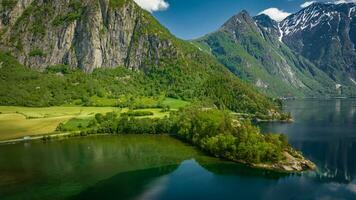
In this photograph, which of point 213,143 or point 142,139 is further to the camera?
point 142,139

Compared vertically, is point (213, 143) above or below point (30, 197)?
above

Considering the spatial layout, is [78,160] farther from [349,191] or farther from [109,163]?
[349,191]

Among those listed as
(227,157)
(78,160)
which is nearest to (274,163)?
(227,157)

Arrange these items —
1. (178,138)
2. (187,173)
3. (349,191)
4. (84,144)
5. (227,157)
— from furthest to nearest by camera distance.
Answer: (178,138) < (84,144) < (227,157) < (187,173) < (349,191)

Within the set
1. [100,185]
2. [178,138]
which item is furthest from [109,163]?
[178,138]

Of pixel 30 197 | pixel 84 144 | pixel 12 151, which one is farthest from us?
pixel 84 144

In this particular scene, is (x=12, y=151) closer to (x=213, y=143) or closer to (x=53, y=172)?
(x=53, y=172)
